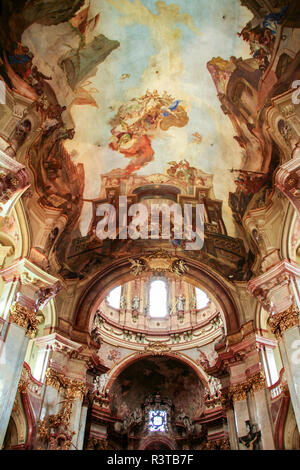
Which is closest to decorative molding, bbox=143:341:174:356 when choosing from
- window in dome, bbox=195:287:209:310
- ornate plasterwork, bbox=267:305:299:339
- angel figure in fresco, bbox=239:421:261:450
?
window in dome, bbox=195:287:209:310

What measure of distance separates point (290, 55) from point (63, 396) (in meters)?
12.3

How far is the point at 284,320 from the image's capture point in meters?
10.8

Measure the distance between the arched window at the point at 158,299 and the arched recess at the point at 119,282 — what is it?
1015 cm

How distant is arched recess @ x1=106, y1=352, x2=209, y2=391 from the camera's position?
76.6 feet

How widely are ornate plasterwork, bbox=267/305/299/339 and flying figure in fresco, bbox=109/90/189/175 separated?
6.78 m

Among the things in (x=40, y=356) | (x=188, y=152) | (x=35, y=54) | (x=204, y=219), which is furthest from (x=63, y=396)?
(x=35, y=54)

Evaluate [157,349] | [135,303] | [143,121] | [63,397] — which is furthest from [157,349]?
[143,121]

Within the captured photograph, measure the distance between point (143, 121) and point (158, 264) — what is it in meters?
6.23

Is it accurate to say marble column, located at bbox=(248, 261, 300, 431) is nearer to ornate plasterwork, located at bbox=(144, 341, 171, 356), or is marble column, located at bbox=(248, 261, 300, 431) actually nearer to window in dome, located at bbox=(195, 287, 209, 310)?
ornate plasterwork, located at bbox=(144, 341, 171, 356)

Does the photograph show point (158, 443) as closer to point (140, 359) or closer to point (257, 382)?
point (140, 359)

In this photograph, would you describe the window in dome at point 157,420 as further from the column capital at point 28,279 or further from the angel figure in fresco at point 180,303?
the column capital at point 28,279

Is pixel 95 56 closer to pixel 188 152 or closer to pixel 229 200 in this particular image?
pixel 188 152

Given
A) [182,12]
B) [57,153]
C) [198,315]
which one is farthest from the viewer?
[198,315]

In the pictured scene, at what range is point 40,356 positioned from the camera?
14633mm
